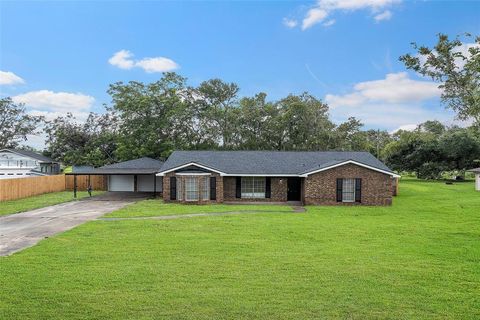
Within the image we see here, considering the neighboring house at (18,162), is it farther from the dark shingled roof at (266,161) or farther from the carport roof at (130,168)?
the dark shingled roof at (266,161)

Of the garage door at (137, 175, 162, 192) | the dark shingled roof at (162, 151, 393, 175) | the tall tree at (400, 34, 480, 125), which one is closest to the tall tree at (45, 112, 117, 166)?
the garage door at (137, 175, 162, 192)

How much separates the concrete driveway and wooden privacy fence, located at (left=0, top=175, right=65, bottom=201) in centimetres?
560

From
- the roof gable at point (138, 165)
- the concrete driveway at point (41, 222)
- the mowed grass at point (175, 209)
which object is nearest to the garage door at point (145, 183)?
the roof gable at point (138, 165)

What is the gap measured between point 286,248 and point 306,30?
16.2 m

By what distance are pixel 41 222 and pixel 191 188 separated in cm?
1024

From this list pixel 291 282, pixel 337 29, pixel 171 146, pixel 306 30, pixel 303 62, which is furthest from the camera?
pixel 171 146

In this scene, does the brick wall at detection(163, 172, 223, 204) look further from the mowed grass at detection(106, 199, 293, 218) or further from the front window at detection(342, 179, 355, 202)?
the front window at detection(342, 179, 355, 202)

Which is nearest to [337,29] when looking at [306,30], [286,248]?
[306,30]

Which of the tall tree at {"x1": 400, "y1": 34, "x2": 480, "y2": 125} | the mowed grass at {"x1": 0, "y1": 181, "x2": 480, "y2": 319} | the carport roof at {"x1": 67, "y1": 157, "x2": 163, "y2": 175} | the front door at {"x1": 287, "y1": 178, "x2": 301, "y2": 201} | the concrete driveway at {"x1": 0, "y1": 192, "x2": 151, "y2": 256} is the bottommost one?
the concrete driveway at {"x1": 0, "y1": 192, "x2": 151, "y2": 256}

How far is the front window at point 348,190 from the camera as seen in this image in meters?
25.7

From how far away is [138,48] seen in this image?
32.2m

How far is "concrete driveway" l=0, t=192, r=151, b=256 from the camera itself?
13.3 m

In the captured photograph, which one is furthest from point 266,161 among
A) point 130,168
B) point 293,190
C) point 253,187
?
point 130,168

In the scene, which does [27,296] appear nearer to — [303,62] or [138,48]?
[303,62]
